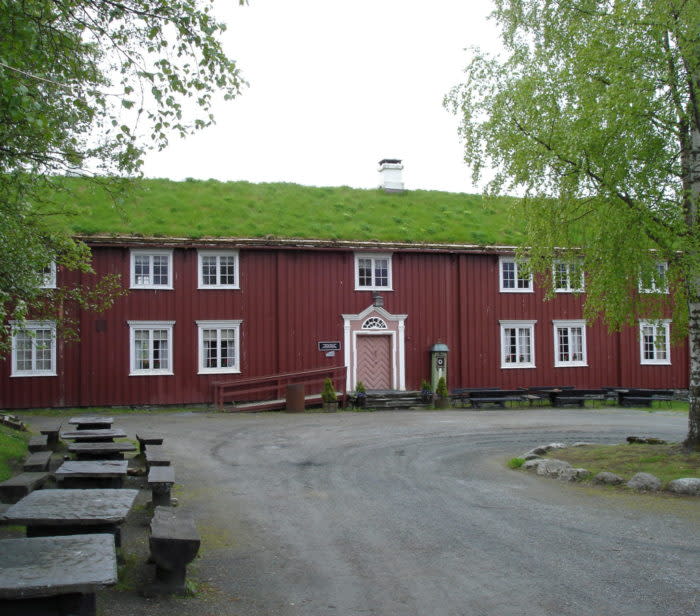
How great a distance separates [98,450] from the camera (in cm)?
977

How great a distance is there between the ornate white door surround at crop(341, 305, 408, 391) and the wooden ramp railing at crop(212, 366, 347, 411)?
2.21ft

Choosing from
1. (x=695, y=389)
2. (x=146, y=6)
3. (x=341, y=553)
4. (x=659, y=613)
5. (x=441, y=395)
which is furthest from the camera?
(x=441, y=395)

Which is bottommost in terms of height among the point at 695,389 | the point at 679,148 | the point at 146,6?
the point at 695,389

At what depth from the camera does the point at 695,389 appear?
38.7ft

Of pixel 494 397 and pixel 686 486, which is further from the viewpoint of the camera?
pixel 494 397

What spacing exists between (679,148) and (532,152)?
7.71 feet

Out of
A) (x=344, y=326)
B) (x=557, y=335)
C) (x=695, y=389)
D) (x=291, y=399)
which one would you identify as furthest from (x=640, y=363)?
(x=695, y=389)

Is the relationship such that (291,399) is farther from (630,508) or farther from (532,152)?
(630,508)

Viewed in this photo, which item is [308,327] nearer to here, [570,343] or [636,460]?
[570,343]

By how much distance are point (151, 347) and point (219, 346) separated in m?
2.11

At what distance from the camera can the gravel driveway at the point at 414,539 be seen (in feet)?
18.2

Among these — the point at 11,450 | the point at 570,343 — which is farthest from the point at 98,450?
the point at 570,343

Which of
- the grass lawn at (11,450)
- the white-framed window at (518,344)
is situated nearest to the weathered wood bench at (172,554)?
the grass lawn at (11,450)

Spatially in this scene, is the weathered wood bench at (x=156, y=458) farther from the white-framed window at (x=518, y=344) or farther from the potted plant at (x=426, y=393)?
the white-framed window at (x=518, y=344)
